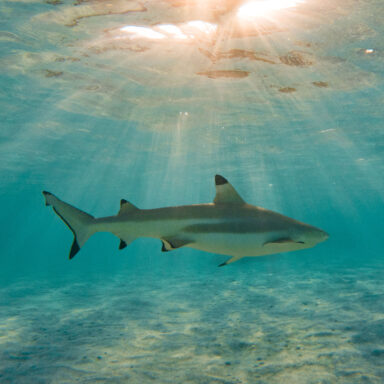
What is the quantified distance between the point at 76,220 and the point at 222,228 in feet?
7.60

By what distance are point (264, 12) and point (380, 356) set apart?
991 cm

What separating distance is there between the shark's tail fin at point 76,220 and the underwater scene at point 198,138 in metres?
0.02

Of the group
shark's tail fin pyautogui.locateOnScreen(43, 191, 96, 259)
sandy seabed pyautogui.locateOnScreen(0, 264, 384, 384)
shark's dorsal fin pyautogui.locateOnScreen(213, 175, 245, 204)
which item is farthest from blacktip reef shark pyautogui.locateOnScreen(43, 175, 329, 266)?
sandy seabed pyautogui.locateOnScreen(0, 264, 384, 384)

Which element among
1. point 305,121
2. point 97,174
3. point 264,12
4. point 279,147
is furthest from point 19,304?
point 97,174

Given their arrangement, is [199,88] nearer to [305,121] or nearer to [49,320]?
[305,121]

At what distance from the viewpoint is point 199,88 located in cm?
1584

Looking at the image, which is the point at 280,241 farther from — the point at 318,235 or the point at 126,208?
the point at 126,208

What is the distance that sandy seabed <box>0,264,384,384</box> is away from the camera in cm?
511

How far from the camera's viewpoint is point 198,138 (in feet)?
79.0

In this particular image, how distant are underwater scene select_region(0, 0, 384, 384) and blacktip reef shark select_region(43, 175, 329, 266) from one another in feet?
0.06

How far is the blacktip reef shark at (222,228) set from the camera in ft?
12.4

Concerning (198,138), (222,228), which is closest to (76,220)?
(222,228)

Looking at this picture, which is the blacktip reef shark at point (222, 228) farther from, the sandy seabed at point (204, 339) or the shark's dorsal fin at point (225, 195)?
the sandy seabed at point (204, 339)

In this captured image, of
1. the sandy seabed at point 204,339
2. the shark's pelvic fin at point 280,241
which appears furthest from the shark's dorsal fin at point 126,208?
the sandy seabed at point 204,339
